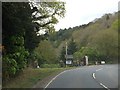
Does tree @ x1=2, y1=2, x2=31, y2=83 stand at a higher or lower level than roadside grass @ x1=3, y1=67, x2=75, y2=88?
higher

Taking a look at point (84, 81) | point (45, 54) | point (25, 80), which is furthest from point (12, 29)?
point (45, 54)

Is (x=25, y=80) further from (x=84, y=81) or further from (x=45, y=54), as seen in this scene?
(x=45, y=54)

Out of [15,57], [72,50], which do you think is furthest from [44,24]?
[72,50]

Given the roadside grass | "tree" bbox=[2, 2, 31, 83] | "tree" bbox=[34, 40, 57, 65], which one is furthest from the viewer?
"tree" bbox=[34, 40, 57, 65]

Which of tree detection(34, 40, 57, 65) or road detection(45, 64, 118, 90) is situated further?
tree detection(34, 40, 57, 65)

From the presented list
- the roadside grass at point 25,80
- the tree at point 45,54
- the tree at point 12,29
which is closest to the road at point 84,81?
the roadside grass at point 25,80

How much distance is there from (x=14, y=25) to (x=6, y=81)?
580cm

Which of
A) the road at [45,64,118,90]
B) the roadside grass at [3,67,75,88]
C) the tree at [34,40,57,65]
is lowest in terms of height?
the road at [45,64,118,90]

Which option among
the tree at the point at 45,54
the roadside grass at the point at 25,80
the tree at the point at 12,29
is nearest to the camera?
the tree at the point at 12,29

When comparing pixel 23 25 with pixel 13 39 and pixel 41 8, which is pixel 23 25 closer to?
pixel 13 39

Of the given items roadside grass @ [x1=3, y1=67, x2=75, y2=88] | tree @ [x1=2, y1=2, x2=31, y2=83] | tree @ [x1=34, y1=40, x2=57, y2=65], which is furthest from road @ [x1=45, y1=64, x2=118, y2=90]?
tree @ [x1=34, y1=40, x2=57, y2=65]

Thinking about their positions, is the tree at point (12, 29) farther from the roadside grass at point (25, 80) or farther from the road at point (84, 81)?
the road at point (84, 81)

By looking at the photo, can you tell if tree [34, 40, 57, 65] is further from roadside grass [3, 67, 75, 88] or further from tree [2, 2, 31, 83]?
tree [2, 2, 31, 83]

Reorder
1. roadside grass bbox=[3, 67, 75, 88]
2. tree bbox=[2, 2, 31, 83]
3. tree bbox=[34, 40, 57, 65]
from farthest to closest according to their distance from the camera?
tree bbox=[34, 40, 57, 65] < roadside grass bbox=[3, 67, 75, 88] < tree bbox=[2, 2, 31, 83]
